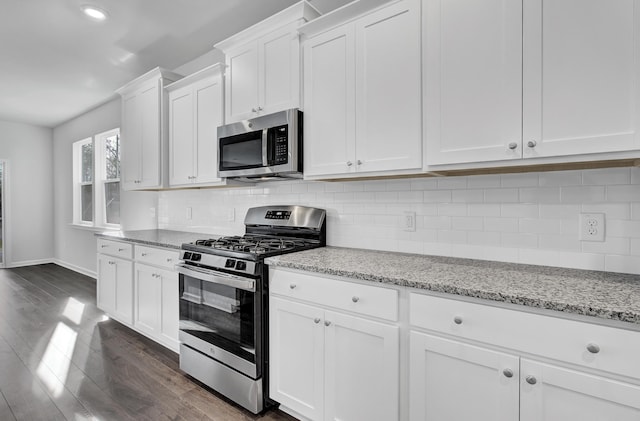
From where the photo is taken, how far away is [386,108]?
5.83ft

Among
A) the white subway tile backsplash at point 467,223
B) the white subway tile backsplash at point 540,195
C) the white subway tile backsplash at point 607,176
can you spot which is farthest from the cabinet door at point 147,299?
the white subway tile backsplash at point 607,176

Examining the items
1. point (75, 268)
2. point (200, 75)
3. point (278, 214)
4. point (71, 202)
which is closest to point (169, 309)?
point (278, 214)

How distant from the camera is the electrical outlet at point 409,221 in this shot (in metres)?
2.01

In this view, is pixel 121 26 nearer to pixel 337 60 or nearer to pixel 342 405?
pixel 337 60

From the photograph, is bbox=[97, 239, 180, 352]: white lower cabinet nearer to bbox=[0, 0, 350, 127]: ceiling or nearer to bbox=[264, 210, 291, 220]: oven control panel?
bbox=[264, 210, 291, 220]: oven control panel

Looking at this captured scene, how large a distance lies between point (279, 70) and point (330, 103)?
508mm

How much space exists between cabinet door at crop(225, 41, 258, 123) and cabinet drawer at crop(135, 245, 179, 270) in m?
1.12

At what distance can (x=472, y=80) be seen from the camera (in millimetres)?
1496

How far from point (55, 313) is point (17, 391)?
1.77 m

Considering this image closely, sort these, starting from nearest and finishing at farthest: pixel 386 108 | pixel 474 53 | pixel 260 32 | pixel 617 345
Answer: pixel 617 345, pixel 474 53, pixel 386 108, pixel 260 32

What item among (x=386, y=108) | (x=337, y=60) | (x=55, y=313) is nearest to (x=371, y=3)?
(x=337, y=60)

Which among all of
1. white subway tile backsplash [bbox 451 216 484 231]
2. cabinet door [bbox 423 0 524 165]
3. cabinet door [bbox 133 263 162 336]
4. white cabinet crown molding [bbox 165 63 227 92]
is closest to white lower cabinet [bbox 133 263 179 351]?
cabinet door [bbox 133 263 162 336]

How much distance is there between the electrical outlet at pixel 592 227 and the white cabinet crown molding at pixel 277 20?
6.27 ft

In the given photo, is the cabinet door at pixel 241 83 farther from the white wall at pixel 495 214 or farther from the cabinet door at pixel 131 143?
the cabinet door at pixel 131 143
